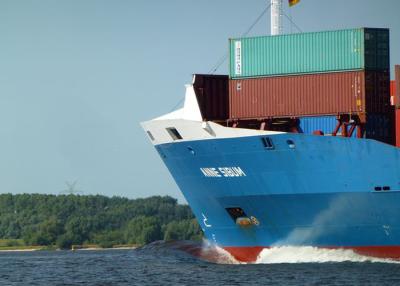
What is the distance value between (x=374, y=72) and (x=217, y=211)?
41.0ft

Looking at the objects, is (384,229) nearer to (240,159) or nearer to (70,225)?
(240,159)

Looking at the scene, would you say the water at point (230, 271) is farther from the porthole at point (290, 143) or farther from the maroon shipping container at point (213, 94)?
the maroon shipping container at point (213, 94)

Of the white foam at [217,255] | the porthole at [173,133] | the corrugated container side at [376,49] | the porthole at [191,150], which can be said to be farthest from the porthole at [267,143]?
the white foam at [217,255]

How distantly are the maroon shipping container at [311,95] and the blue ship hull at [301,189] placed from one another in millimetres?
2676

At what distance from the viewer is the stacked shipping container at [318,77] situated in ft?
230

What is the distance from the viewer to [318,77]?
71.2 metres

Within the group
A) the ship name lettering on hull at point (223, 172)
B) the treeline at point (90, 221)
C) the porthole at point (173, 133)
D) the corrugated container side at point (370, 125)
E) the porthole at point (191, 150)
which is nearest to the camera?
the corrugated container side at point (370, 125)

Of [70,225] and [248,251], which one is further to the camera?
[70,225]

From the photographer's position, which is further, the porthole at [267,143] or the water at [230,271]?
the porthole at [267,143]

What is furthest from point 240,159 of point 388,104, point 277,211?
point 388,104

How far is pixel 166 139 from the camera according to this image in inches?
2995

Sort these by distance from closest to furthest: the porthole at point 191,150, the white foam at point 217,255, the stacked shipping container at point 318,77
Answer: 1. the stacked shipping container at point 318,77
2. the porthole at point 191,150
3. the white foam at point 217,255

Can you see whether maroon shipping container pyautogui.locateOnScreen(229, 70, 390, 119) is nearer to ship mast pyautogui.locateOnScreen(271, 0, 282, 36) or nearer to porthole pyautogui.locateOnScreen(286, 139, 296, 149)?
porthole pyautogui.locateOnScreen(286, 139, 296, 149)

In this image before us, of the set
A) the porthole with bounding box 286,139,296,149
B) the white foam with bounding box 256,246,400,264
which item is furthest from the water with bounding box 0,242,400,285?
the porthole with bounding box 286,139,296,149
